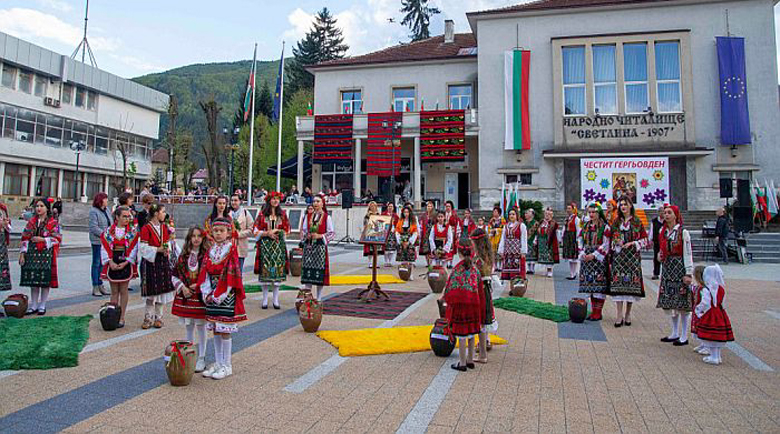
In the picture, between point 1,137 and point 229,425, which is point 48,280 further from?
point 1,137

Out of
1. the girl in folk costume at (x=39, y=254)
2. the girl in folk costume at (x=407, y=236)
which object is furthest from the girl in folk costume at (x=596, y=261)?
the girl in folk costume at (x=39, y=254)

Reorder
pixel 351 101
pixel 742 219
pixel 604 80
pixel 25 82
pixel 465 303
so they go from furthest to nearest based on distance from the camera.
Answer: pixel 25 82
pixel 351 101
pixel 604 80
pixel 742 219
pixel 465 303

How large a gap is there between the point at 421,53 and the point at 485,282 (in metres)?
30.5

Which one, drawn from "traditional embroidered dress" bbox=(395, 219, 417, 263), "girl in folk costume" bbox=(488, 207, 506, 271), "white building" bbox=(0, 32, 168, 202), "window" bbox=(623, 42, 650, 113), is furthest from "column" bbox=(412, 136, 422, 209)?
"white building" bbox=(0, 32, 168, 202)

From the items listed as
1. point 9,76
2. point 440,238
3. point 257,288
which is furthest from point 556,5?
point 9,76

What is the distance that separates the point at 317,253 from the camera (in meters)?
8.44

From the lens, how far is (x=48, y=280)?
25.6ft

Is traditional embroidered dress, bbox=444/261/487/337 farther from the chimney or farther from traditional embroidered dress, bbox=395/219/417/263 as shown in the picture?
the chimney

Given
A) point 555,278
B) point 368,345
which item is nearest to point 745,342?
point 368,345

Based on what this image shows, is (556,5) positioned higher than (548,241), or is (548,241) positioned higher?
(556,5)

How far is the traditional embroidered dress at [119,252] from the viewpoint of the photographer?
7023mm

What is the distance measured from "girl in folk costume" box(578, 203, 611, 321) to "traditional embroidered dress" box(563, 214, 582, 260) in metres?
5.58

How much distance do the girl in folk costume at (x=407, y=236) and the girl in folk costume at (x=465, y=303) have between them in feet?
24.6

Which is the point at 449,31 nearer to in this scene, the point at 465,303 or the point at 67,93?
the point at 465,303
